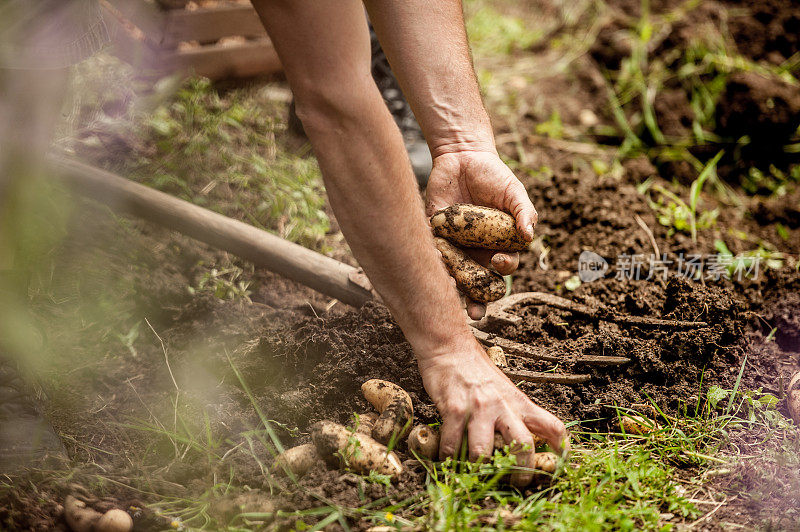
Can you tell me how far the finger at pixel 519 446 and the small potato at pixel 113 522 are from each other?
41.2 inches

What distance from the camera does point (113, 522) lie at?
154 cm

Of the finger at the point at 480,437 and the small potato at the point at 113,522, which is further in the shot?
the finger at the point at 480,437

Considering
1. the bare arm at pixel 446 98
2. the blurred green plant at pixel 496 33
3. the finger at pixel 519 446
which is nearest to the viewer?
the finger at pixel 519 446

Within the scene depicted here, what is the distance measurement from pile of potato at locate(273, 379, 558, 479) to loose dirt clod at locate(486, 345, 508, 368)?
1.05ft

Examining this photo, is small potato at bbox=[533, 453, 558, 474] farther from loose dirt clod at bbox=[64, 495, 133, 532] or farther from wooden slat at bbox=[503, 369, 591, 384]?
loose dirt clod at bbox=[64, 495, 133, 532]

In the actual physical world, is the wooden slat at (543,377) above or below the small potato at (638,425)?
above

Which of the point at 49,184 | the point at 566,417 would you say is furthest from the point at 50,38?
the point at 566,417

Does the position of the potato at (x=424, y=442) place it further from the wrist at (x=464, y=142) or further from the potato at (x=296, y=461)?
the wrist at (x=464, y=142)

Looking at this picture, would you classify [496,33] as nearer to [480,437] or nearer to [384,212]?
[384,212]

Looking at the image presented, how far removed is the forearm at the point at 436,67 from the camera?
2.10 m

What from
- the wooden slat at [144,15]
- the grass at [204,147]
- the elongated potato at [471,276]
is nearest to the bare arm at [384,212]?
the elongated potato at [471,276]

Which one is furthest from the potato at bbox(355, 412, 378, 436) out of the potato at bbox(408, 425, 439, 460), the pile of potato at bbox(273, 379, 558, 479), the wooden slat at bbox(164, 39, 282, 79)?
the wooden slat at bbox(164, 39, 282, 79)

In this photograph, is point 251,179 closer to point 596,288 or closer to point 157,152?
point 157,152

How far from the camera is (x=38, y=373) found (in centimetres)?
205
